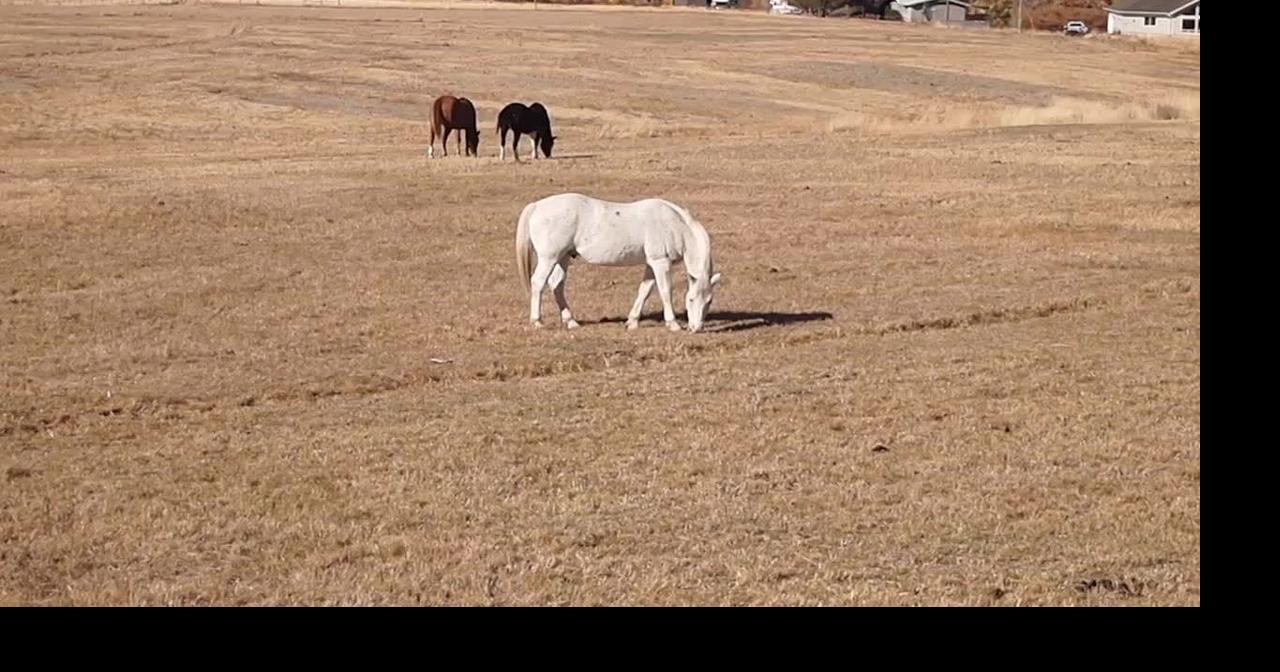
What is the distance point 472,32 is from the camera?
2768 inches

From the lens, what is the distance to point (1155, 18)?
102500mm

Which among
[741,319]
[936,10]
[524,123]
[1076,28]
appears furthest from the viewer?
[936,10]

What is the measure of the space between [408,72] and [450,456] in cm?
4600

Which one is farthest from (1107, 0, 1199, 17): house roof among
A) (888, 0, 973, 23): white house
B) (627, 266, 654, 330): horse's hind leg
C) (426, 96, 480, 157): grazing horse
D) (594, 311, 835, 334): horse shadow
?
(627, 266, 654, 330): horse's hind leg

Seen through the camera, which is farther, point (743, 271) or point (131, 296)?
point (743, 271)

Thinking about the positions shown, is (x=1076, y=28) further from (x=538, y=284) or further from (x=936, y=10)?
(x=538, y=284)

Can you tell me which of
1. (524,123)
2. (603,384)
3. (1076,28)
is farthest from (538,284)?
(1076,28)

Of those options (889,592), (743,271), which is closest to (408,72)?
(743,271)

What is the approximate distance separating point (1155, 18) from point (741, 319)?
93.2 meters

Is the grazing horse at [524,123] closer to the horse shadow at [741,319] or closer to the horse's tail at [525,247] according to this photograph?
the horse shadow at [741,319]

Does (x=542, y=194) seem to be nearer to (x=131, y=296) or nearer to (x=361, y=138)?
(x=131, y=296)

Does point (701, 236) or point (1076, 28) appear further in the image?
point (1076, 28)

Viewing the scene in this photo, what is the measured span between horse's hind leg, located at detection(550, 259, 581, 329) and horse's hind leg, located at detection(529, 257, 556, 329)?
3.7 inches

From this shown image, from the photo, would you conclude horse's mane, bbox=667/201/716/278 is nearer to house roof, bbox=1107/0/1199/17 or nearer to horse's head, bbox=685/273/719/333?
horse's head, bbox=685/273/719/333
